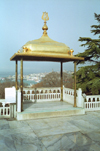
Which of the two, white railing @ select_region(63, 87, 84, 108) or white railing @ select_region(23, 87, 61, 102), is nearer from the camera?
white railing @ select_region(63, 87, 84, 108)

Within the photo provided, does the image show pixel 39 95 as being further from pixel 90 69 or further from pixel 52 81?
pixel 52 81

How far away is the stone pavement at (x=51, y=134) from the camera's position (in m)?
3.74

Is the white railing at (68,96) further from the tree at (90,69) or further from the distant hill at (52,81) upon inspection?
the distant hill at (52,81)

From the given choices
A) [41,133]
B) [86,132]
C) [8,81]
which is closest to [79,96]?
[86,132]

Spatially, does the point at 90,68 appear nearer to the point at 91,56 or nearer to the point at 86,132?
the point at 91,56

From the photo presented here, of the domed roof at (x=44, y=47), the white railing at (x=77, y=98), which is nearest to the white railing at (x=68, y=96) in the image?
the white railing at (x=77, y=98)

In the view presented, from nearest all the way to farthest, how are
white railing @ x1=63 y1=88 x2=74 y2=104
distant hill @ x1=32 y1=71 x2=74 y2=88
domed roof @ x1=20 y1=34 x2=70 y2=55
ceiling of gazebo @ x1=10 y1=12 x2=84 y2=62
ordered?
ceiling of gazebo @ x1=10 y1=12 x2=84 y2=62, domed roof @ x1=20 y1=34 x2=70 y2=55, white railing @ x1=63 y1=88 x2=74 y2=104, distant hill @ x1=32 y1=71 x2=74 y2=88

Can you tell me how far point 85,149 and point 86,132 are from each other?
114cm

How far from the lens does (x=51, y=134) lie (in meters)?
4.51

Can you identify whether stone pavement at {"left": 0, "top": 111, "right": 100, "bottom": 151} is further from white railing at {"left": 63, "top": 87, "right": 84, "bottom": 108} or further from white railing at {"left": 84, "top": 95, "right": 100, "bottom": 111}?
white railing at {"left": 84, "top": 95, "right": 100, "bottom": 111}

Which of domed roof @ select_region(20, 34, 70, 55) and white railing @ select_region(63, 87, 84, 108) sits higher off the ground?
domed roof @ select_region(20, 34, 70, 55)

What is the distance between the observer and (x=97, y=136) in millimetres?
4398

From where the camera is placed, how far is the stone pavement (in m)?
3.74

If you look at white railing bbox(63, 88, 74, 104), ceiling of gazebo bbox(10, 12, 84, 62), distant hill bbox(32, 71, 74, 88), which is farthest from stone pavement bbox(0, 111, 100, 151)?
distant hill bbox(32, 71, 74, 88)
